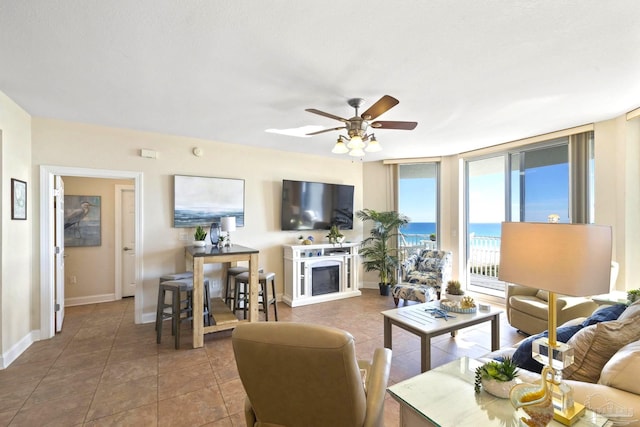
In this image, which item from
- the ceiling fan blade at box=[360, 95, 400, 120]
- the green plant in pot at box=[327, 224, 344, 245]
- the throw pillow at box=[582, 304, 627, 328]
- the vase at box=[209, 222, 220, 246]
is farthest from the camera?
the green plant in pot at box=[327, 224, 344, 245]

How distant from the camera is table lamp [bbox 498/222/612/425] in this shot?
1010 millimetres

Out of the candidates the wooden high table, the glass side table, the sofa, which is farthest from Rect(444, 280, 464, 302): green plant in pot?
the wooden high table

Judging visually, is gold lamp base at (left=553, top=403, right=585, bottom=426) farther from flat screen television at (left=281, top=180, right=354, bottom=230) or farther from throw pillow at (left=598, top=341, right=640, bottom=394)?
flat screen television at (left=281, top=180, right=354, bottom=230)

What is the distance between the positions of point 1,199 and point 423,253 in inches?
208

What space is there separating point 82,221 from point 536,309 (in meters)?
6.48

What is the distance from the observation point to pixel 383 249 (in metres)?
5.26

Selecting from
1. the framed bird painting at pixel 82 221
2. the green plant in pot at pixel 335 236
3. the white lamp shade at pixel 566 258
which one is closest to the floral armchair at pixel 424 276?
A: the green plant in pot at pixel 335 236

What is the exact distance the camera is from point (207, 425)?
195 centimetres

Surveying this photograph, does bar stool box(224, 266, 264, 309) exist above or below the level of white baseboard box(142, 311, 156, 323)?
above

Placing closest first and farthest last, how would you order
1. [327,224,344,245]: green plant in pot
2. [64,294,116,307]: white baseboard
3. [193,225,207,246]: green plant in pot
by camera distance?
[193,225,207,246]: green plant in pot < [64,294,116,307]: white baseboard < [327,224,344,245]: green plant in pot

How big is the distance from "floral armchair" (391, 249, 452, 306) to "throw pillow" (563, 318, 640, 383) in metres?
2.60

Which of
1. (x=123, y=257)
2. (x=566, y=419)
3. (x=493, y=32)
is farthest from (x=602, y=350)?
(x=123, y=257)

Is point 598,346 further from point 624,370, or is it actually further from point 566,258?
point 566,258

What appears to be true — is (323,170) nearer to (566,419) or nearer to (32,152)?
(32,152)
